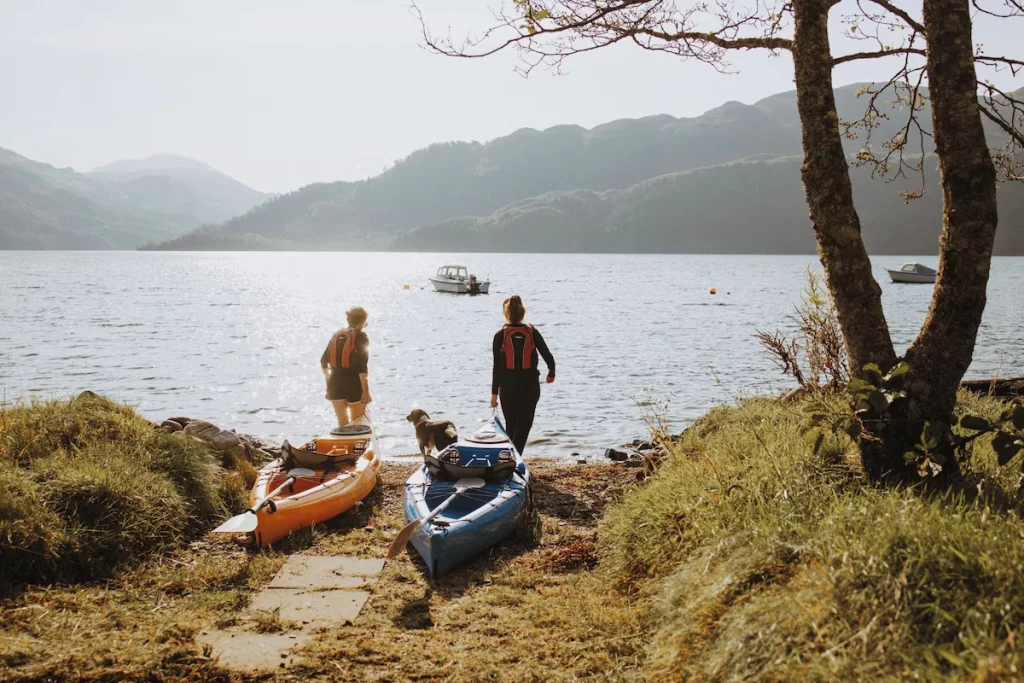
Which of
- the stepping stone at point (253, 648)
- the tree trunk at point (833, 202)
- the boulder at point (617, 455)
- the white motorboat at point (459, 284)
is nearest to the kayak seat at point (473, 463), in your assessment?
the stepping stone at point (253, 648)

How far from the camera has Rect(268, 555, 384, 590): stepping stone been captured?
5.54 meters

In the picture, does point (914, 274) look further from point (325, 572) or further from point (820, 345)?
point (325, 572)

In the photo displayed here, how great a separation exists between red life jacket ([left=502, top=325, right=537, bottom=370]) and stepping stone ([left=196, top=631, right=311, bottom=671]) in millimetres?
4767

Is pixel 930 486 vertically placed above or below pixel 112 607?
above

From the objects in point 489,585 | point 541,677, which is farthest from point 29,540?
point 541,677

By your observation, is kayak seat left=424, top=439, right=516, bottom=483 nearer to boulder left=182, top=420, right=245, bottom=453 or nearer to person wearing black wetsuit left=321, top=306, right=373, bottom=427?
person wearing black wetsuit left=321, top=306, right=373, bottom=427

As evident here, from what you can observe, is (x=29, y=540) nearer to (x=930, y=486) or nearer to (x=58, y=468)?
(x=58, y=468)

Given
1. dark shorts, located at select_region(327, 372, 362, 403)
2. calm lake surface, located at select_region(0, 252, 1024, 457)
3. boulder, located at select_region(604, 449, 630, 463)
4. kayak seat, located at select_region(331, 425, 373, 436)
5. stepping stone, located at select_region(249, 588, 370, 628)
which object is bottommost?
calm lake surface, located at select_region(0, 252, 1024, 457)

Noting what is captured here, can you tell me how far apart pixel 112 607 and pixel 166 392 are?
1905 centimetres

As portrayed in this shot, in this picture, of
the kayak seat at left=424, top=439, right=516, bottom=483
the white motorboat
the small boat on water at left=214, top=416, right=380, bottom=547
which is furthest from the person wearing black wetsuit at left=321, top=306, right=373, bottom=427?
the white motorboat

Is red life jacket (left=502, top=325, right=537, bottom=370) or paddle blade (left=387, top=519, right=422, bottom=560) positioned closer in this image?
paddle blade (left=387, top=519, right=422, bottom=560)

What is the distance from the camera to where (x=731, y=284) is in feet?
284

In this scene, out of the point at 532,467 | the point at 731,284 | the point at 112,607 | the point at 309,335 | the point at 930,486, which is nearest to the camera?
the point at 930,486

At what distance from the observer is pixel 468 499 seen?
23.2 feet
